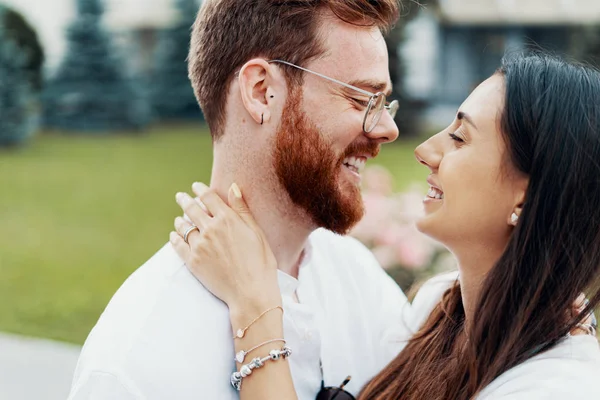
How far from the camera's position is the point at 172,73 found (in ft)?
57.7

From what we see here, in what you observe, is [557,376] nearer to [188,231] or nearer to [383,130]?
[383,130]

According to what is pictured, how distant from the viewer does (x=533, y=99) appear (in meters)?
1.91

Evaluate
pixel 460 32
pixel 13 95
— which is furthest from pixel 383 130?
pixel 13 95

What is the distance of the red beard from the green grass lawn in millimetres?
4757

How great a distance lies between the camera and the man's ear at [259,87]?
6.89 ft

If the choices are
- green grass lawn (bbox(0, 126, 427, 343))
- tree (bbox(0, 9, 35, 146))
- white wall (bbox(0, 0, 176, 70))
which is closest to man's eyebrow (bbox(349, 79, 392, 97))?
green grass lawn (bbox(0, 126, 427, 343))

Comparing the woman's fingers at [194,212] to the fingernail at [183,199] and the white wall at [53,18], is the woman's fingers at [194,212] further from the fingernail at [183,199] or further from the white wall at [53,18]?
the white wall at [53,18]

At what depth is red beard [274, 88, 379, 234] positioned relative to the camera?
2.11 meters

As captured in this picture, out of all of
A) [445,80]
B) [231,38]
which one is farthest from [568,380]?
[445,80]

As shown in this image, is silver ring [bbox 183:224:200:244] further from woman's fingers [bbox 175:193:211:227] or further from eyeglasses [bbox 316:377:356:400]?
eyeglasses [bbox 316:377:356:400]

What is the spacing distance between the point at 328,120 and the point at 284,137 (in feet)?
0.46

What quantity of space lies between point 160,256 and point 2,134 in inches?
533

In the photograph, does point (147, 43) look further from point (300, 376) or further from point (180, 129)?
point (300, 376)

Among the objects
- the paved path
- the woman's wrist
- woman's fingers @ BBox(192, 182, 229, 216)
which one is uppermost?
woman's fingers @ BBox(192, 182, 229, 216)
